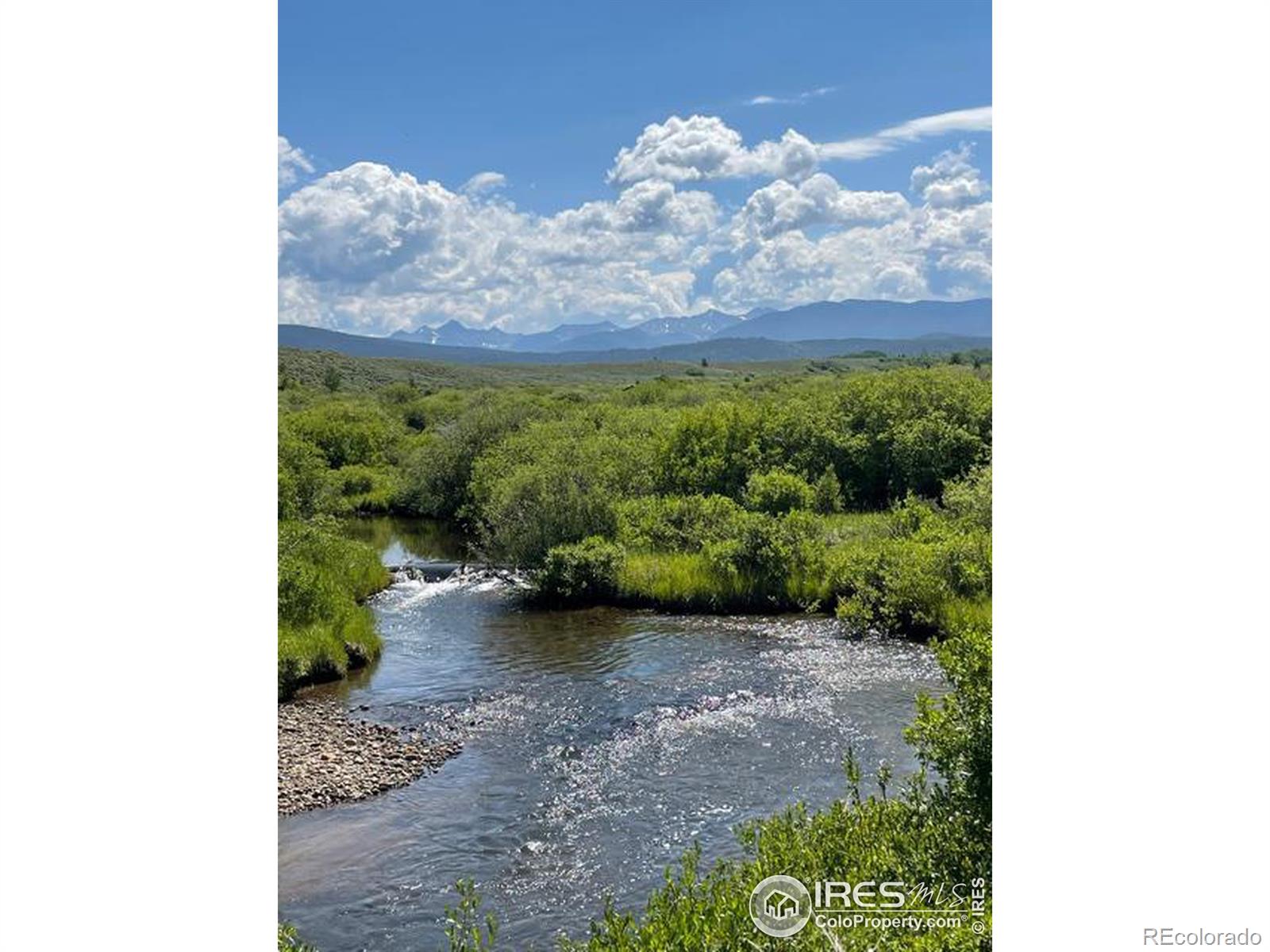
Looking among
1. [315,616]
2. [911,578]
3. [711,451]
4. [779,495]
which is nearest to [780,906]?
[911,578]

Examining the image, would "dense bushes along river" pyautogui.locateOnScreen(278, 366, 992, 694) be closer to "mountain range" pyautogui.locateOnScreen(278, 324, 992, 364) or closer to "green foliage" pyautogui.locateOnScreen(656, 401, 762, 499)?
"green foliage" pyautogui.locateOnScreen(656, 401, 762, 499)

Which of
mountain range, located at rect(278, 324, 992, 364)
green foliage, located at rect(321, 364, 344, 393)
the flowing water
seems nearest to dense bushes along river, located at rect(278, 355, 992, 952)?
the flowing water

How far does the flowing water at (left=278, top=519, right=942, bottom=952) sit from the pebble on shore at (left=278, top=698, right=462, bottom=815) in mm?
263

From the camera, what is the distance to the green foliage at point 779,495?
21891mm

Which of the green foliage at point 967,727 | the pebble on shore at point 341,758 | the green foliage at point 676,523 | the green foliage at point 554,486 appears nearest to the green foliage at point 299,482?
the green foliage at point 554,486

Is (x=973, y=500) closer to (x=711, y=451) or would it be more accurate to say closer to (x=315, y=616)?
(x=711, y=451)

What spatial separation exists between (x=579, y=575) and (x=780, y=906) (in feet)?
46.6

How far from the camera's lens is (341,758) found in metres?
11.6

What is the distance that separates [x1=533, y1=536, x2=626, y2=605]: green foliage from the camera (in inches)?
766
